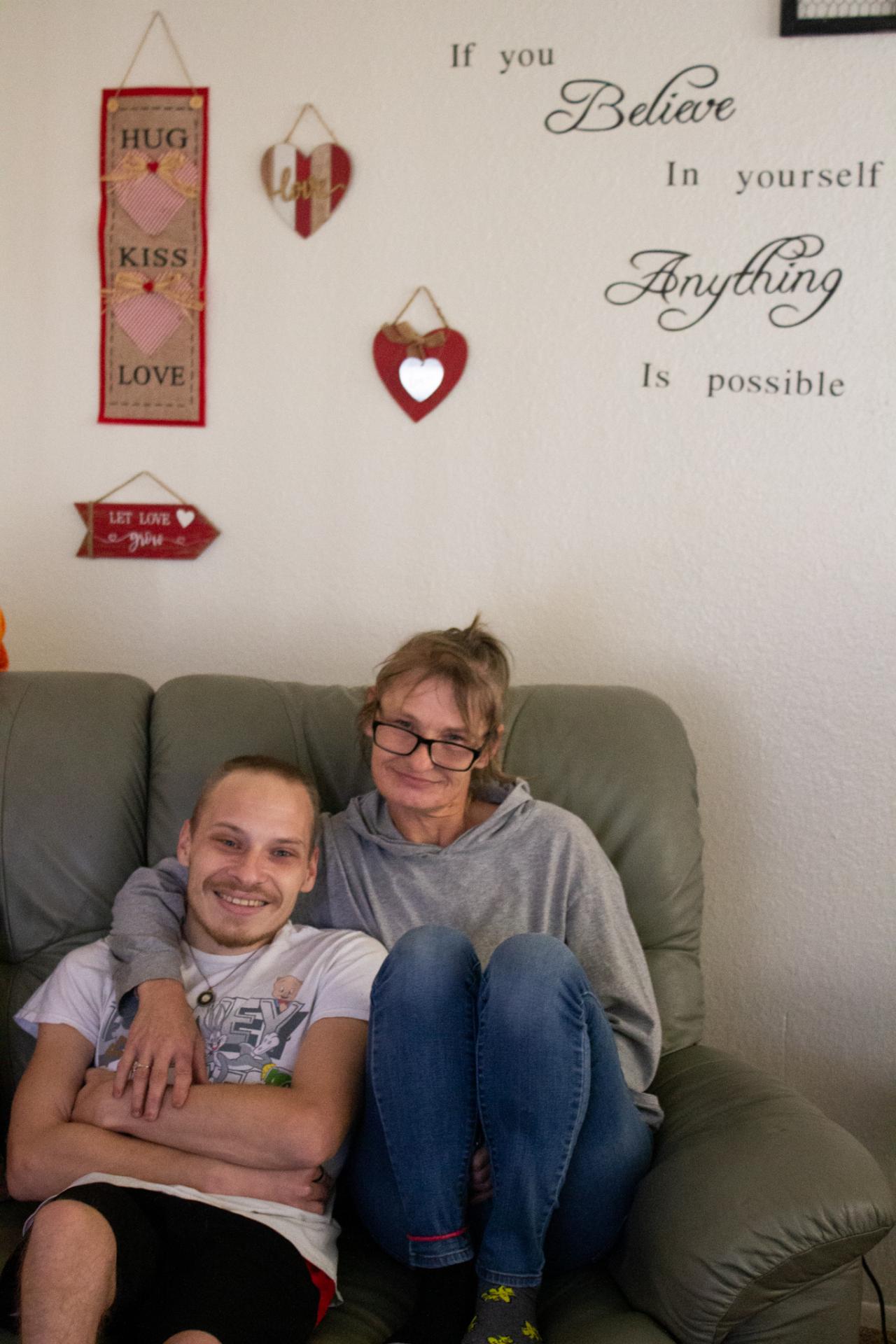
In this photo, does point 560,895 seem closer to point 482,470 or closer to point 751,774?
point 751,774

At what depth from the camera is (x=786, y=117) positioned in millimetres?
1897

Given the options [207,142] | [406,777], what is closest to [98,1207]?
[406,777]

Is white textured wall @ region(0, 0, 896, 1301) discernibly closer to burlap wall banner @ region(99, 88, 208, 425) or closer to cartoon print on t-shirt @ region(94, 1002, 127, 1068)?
burlap wall banner @ region(99, 88, 208, 425)

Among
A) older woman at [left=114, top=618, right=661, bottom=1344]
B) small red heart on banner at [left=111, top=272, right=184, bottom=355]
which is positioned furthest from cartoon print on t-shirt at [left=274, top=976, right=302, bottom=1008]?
small red heart on banner at [left=111, top=272, right=184, bottom=355]

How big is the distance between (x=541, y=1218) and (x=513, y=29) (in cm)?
186

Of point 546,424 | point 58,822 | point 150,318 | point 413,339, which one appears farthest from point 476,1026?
point 150,318

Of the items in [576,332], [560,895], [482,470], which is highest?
[576,332]

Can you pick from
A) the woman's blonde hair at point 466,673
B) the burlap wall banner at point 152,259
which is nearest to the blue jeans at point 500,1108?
the woman's blonde hair at point 466,673

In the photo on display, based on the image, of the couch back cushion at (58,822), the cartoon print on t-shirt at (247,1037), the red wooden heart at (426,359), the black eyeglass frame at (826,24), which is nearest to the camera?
the cartoon print on t-shirt at (247,1037)

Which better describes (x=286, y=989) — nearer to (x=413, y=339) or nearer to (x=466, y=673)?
(x=466, y=673)

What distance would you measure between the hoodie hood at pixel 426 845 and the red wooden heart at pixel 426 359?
76cm

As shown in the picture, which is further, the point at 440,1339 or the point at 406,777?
the point at 406,777

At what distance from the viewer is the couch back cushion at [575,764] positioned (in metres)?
1.66

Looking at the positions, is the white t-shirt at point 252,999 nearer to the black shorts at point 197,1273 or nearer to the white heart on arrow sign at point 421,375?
the black shorts at point 197,1273
